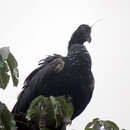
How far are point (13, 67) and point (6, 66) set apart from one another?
0.15m

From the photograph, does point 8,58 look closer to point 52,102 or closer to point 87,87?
point 52,102

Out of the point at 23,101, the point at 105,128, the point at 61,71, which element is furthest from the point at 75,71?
the point at 105,128

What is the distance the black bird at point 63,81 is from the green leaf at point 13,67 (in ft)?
6.97

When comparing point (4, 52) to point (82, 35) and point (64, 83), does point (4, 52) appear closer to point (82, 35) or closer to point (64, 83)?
point (64, 83)

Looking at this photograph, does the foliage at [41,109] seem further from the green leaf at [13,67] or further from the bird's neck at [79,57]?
the bird's neck at [79,57]

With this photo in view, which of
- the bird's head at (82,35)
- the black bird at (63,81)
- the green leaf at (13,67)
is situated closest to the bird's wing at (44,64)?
the black bird at (63,81)

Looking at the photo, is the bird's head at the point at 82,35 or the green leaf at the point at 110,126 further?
the bird's head at the point at 82,35

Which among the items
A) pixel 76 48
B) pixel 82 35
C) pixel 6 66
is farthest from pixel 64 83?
pixel 6 66

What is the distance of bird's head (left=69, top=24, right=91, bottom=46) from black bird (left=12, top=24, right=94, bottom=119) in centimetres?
62

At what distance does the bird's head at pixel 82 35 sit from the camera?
5910 mm

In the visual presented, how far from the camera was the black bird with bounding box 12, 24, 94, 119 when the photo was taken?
191 inches

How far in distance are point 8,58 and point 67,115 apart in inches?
23.4

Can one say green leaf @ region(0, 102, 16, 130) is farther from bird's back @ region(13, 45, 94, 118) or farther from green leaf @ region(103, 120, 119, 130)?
bird's back @ region(13, 45, 94, 118)

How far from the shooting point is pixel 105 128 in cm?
261
